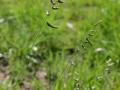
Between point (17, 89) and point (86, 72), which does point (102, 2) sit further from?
point (17, 89)

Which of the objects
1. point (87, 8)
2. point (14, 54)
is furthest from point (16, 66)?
point (87, 8)

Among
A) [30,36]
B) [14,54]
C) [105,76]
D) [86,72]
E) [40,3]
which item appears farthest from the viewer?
[40,3]

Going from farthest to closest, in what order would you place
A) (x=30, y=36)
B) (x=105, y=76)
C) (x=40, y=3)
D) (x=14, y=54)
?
(x=40, y=3) → (x=30, y=36) → (x=14, y=54) → (x=105, y=76)

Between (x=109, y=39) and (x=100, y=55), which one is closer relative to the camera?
(x=100, y=55)

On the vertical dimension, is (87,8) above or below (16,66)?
below

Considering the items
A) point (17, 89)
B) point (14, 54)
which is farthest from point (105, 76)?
point (14, 54)

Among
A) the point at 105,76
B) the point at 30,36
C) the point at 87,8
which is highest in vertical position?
the point at 105,76
